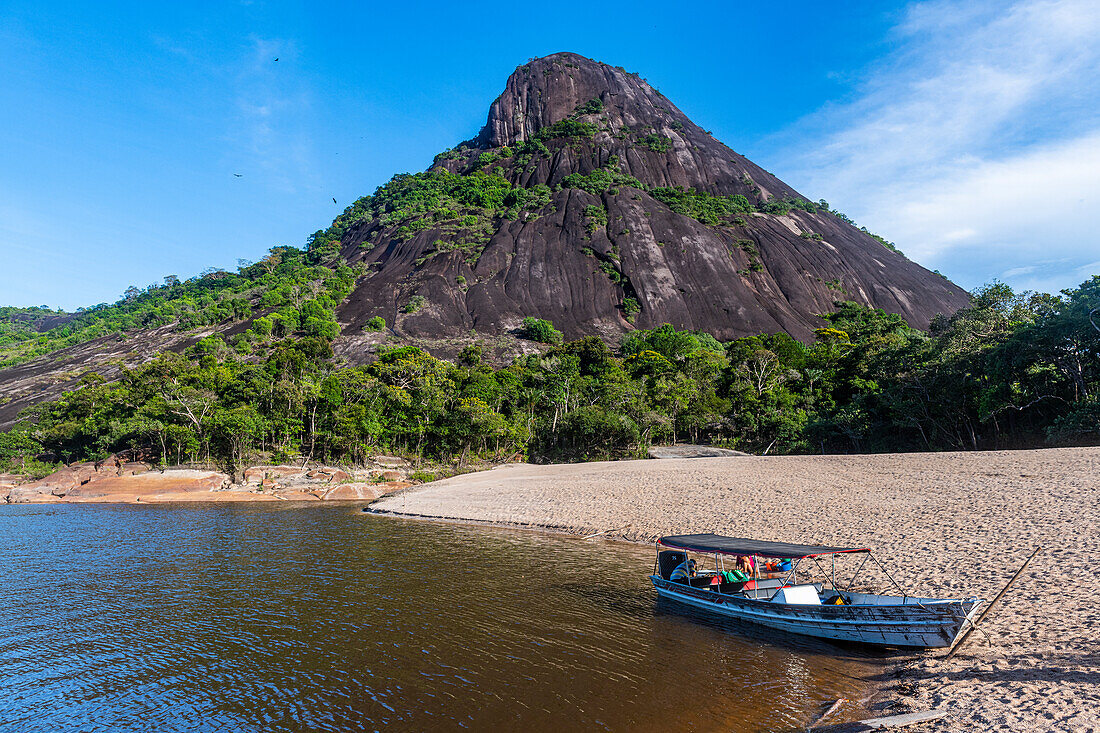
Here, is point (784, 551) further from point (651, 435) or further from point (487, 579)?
point (651, 435)

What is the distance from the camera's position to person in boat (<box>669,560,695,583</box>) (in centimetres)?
1559

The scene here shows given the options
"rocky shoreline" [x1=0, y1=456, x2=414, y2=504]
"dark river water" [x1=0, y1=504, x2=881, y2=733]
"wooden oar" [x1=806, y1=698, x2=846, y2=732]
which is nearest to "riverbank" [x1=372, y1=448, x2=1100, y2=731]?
"wooden oar" [x1=806, y1=698, x2=846, y2=732]

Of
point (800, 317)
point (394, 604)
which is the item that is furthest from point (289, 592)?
point (800, 317)

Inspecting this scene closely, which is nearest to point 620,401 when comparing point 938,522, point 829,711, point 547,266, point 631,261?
point 938,522

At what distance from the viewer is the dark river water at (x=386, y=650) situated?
379 inches

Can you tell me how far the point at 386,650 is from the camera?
12367mm

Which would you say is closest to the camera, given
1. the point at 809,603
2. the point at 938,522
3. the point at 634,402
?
the point at 809,603

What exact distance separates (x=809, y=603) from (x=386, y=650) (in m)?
10.0

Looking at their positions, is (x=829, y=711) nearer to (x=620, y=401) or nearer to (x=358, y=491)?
(x=358, y=491)

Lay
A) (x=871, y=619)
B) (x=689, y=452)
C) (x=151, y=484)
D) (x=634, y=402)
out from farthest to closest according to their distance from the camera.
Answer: (x=634, y=402), (x=689, y=452), (x=151, y=484), (x=871, y=619)

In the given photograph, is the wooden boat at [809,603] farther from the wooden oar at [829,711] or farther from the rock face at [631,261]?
the rock face at [631,261]

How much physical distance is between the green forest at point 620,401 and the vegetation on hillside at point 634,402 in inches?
6.4

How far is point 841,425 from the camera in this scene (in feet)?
149

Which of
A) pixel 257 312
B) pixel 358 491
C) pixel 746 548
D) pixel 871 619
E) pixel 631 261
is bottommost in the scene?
pixel 358 491
